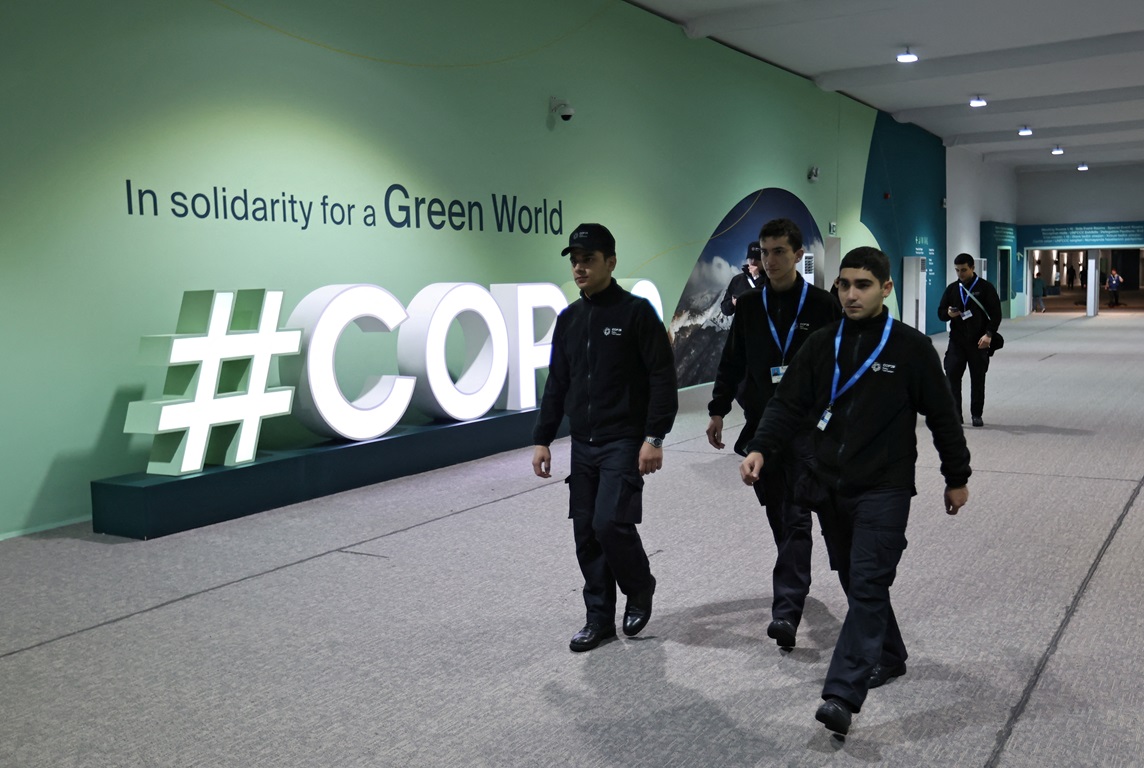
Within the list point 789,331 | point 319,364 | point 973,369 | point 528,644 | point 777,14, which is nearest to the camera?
point 528,644

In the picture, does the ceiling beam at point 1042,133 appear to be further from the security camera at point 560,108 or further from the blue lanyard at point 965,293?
the security camera at point 560,108

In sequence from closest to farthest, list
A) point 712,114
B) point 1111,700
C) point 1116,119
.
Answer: point 1111,700, point 712,114, point 1116,119

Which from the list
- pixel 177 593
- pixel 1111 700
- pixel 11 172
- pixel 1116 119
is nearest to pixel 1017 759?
pixel 1111 700

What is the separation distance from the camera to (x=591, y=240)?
13.2 feet

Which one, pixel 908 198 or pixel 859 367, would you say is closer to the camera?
pixel 859 367

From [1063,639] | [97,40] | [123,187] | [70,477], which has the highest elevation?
[97,40]

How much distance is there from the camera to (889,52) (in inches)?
546

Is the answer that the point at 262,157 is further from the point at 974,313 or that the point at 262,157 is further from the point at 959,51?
the point at 959,51

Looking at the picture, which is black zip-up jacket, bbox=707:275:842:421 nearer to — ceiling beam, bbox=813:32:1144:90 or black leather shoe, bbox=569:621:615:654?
black leather shoe, bbox=569:621:615:654

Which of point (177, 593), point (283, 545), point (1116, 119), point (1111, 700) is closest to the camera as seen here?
point (1111, 700)

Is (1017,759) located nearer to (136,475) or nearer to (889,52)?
(136,475)

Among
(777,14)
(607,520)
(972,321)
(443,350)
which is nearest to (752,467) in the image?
(607,520)

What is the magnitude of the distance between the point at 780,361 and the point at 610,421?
77 centimetres

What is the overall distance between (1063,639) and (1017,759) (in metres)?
1.17
